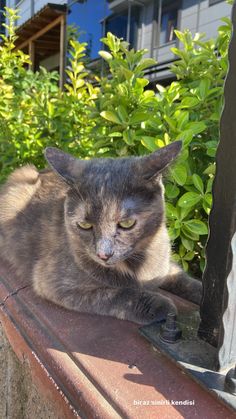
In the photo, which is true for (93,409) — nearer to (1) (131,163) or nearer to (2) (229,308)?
(2) (229,308)

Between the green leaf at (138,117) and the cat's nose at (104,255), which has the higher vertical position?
the green leaf at (138,117)

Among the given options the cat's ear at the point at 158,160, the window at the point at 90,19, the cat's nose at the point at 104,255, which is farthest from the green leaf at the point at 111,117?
the window at the point at 90,19

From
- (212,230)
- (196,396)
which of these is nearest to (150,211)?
(212,230)

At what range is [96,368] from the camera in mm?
1006

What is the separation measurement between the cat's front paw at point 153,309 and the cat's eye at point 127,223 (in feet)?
0.87

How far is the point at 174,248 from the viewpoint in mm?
1849

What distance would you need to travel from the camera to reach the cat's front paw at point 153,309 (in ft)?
4.10

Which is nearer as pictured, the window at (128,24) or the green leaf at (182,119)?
the green leaf at (182,119)

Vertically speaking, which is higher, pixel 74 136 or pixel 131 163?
pixel 74 136

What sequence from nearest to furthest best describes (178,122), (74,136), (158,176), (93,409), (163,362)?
1. (93,409)
2. (163,362)
3. (158,176)
4. (178,122)
5. (74,136)

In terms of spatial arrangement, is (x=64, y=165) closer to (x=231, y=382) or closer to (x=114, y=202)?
(x=114, y=202)

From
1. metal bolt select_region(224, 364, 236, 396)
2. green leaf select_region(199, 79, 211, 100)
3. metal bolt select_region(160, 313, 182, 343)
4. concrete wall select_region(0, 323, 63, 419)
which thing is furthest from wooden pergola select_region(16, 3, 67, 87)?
metal bolt select_region(224, 364, 236, 396)

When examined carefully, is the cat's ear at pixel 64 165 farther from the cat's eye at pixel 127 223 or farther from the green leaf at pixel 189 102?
the green leaf at pixel 189 102

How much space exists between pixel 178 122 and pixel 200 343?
948mm
